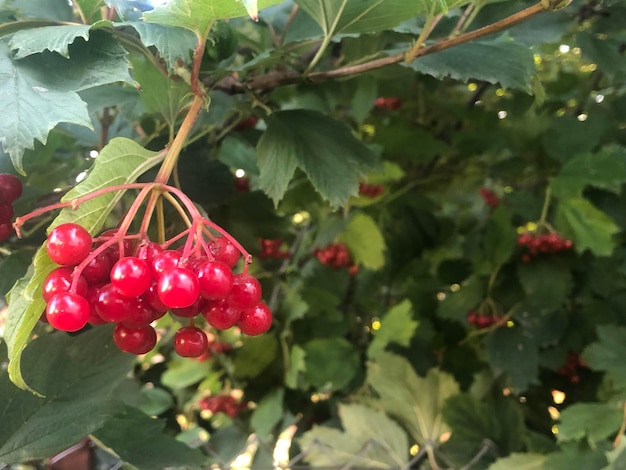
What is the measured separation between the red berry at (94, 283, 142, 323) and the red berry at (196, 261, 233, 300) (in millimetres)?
46

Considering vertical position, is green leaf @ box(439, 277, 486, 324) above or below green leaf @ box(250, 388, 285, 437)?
above

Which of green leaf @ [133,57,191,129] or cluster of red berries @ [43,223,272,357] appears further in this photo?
green leaf @ [133,57,191,129]

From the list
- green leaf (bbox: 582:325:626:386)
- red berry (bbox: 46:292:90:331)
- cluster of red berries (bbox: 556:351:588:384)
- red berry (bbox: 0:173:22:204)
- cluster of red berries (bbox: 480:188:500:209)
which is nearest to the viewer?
red berry (bbox: 46:292:90:331)

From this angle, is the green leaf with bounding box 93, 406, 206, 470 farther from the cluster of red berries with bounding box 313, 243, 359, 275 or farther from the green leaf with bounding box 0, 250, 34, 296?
the cluster of red berries with bounding box 313, 243, 359, 275

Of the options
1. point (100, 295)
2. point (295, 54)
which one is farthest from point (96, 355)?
point (295, 54)

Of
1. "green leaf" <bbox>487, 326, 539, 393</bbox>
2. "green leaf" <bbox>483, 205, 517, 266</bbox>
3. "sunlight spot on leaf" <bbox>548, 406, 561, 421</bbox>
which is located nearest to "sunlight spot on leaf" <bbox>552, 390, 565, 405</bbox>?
"sunlight spot on leaf" <bbox>548, 406, 561, 421</bbox>

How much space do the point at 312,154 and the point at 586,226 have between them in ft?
1.42

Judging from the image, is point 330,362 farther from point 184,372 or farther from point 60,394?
point 60,394

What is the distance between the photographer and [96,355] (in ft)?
1.65

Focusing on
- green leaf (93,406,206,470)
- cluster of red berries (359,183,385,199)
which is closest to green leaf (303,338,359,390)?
cluster of red berries (359,183,385,199)

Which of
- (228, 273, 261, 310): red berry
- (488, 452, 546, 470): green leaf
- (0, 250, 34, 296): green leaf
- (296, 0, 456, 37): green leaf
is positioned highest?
(296, 0, 456, 37): green leaf

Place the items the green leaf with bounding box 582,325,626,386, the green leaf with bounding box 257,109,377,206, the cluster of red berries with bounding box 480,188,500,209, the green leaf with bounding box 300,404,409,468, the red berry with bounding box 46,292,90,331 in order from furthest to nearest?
the cluster of red berries with bounding box 480,188,500,209 → the green leaf with bounding box 300,404,409,468 → the green leaf with bounding box 582,325,626,386 → the green leaf with bounding box 257,109,377,206 → the red berry with bounding box 46,292,90,331

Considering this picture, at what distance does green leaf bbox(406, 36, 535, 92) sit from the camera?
51 centimetres

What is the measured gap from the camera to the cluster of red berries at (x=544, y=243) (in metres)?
0.78
